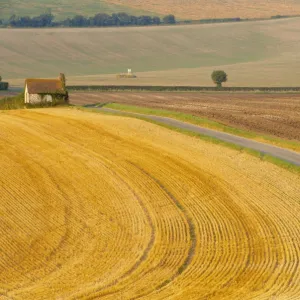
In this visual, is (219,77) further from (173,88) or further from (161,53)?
(161,53)

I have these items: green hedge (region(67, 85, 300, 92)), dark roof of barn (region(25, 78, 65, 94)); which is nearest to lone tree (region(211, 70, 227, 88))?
green hedge (region(67, 85, 300, 92))

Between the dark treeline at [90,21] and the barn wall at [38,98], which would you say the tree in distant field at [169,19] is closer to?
the dark treeline at [90,21]

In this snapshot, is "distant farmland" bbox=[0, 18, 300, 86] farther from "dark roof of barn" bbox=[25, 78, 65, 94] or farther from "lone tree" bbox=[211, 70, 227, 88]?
"dark roof of barn" bbox=[25, 78, 65, 94]

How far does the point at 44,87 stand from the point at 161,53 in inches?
3755

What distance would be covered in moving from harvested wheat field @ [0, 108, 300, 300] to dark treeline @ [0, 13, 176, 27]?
143m

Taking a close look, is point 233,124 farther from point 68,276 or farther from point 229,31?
point 229,31

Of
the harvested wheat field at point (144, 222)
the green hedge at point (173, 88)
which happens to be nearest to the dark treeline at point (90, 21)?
the green hedge at point (173, 88)

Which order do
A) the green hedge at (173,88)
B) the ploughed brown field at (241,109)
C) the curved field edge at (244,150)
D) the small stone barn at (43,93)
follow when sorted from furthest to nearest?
the green hedge at (173,88) → the small stone barn at (43,93) → the ploughed brown field at (241,109) → the curved field edge at (244,150)

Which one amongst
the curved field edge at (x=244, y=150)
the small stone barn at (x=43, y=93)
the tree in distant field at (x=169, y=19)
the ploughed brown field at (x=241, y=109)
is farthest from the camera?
the tree in distant field at (x=169, y=19)

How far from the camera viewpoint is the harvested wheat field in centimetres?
2058

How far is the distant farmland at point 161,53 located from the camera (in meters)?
133

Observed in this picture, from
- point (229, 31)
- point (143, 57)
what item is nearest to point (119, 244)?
point (143, 57)

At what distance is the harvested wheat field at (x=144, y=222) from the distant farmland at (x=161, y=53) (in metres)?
82.2

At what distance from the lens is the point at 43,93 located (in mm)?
67938
